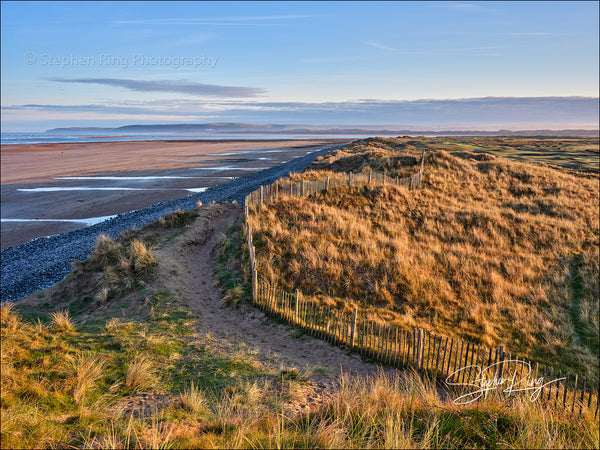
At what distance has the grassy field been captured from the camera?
1063cm

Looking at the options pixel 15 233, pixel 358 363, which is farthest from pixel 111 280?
pixel 15 233

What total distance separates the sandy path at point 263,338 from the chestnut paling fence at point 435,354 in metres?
0.35

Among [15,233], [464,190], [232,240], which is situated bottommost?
[15,233]

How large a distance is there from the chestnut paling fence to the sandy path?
35cm

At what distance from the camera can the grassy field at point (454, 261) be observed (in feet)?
34.9

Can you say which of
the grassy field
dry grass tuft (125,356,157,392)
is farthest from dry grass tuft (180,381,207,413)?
the grassy field

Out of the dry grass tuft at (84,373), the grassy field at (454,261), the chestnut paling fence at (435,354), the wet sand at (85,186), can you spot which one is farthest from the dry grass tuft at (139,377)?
the wet sand at (85,186)

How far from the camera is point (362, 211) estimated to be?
65.8 feet

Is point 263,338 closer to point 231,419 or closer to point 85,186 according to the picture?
point 231,419

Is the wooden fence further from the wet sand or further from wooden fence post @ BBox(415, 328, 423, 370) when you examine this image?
Answer: the wet sand

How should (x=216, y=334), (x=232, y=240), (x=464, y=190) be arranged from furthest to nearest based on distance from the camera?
(x=464, y=190) < (x=232, y=240) < (x=216, y=334)

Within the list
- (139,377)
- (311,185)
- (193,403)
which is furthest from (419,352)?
(311,185)

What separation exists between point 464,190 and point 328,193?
11.6m

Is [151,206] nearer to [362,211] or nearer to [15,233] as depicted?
[15,233]
